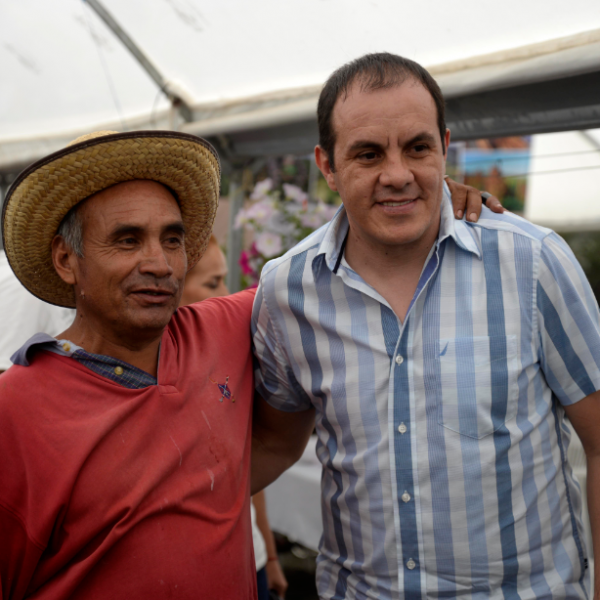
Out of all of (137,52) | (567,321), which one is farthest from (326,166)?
(137,52)

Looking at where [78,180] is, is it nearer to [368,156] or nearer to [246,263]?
[368,156]

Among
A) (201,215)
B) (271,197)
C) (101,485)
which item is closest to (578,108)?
(201,215)

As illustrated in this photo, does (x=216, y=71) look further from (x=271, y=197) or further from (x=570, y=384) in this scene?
(x=570, y=384)

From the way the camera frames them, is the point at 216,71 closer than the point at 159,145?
No

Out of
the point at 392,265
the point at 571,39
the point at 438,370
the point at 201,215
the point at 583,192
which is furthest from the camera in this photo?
the point at 583,192

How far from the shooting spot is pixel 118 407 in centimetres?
148

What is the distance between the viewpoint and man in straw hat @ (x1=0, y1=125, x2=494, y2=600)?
138 cm

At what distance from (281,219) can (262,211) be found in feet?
0.38

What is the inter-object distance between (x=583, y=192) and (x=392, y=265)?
2.24 metres

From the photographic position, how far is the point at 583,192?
338 cm

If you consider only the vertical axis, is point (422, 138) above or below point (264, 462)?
above

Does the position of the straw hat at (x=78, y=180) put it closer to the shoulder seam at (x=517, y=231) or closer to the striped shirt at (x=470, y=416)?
the striped shirt at (x=470, y=416)

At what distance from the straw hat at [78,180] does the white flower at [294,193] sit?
58.5 inches

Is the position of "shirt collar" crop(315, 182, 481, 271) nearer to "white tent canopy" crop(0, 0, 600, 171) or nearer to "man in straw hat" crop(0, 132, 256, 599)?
"man in straw hat" crop(0, 132, 256, 599)
